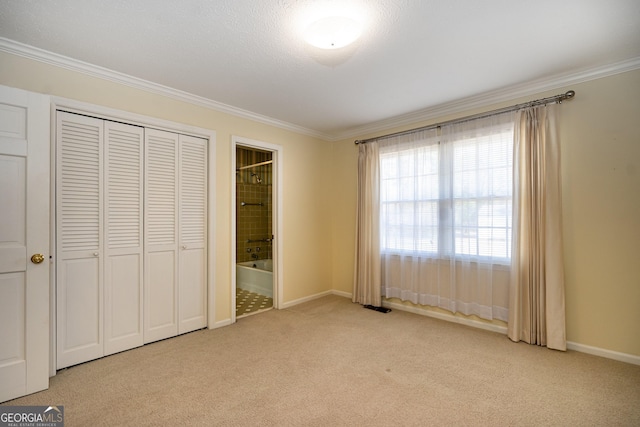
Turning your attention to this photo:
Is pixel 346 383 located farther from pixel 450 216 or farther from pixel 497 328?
pixel 450 216

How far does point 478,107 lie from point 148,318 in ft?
13.5

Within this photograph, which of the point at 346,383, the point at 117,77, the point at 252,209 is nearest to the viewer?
the point at 346,383

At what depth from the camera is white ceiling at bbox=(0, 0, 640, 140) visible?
1.84m

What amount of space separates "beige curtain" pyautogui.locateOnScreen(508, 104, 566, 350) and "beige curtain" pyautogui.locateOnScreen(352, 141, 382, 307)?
1598 millimetres

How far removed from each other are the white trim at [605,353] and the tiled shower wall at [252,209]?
433 cm

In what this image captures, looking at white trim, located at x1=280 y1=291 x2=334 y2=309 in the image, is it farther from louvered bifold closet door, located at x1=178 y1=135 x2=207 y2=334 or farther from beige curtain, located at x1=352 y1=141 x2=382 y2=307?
louvered bifold closet door, located at x1=178 y1=135 x2=207 y2=334

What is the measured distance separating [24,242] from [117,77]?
1.54m

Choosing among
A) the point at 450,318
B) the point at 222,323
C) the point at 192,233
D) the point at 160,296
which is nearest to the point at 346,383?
the point at 222,323

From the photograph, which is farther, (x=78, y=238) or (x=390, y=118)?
(x=390, y=118)

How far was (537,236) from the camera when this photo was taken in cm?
281

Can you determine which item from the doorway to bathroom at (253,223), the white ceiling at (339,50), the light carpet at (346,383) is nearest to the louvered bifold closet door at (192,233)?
the light carpet at (346,383)

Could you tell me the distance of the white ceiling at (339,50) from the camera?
1843 millimetres

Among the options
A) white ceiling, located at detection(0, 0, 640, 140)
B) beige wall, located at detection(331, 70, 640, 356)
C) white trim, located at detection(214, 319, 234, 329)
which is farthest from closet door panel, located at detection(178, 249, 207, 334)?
beige wall, located at detection(331, 70, 640, 356)

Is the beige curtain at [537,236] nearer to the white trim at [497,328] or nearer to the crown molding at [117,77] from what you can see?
the white trim at [497,328]
